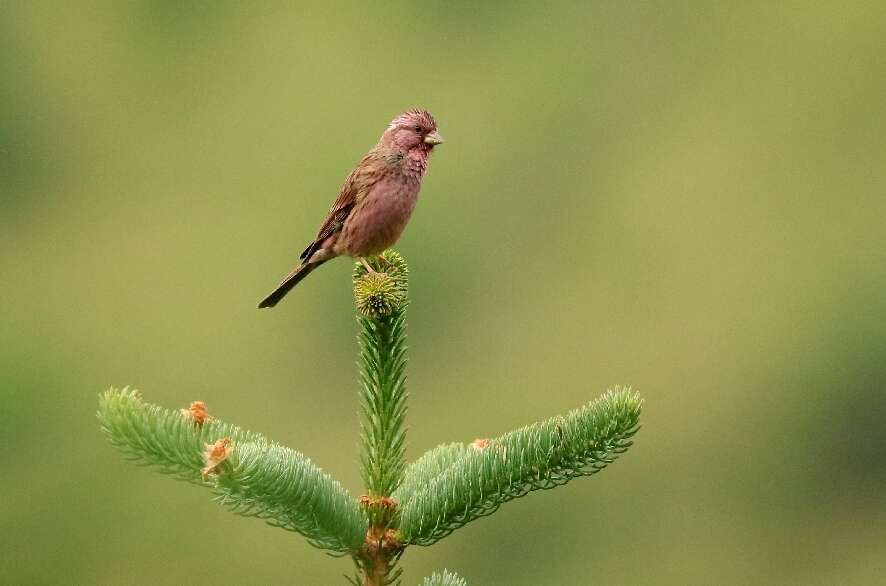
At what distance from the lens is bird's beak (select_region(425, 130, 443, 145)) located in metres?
4.34

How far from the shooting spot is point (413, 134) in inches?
174

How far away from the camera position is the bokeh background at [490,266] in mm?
18359

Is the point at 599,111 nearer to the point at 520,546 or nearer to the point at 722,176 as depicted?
the point at 722,176

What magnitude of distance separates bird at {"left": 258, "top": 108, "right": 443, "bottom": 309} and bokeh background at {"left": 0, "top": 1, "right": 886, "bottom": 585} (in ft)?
34.6

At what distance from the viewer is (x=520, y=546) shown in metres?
17.7

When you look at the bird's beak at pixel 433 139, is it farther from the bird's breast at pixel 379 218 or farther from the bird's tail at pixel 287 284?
the bird's tail at pixel 287 284

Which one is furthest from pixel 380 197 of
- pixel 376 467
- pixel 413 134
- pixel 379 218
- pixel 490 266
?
pixel 490 266

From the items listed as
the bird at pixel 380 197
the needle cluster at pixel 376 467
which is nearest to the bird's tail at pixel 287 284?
A: the bird at pixel 380 197

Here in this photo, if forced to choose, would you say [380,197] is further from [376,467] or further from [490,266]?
[490,266]

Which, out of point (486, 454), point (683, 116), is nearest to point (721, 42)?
point (683, 116)

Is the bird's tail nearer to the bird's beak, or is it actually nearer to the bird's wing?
the bird's wing

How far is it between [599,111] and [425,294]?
7284 mm

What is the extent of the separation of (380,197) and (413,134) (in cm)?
29

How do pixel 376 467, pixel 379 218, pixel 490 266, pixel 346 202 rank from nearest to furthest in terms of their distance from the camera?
pixel 376 467, pixel 379 218, pixel 346 202, pixel 490 266
